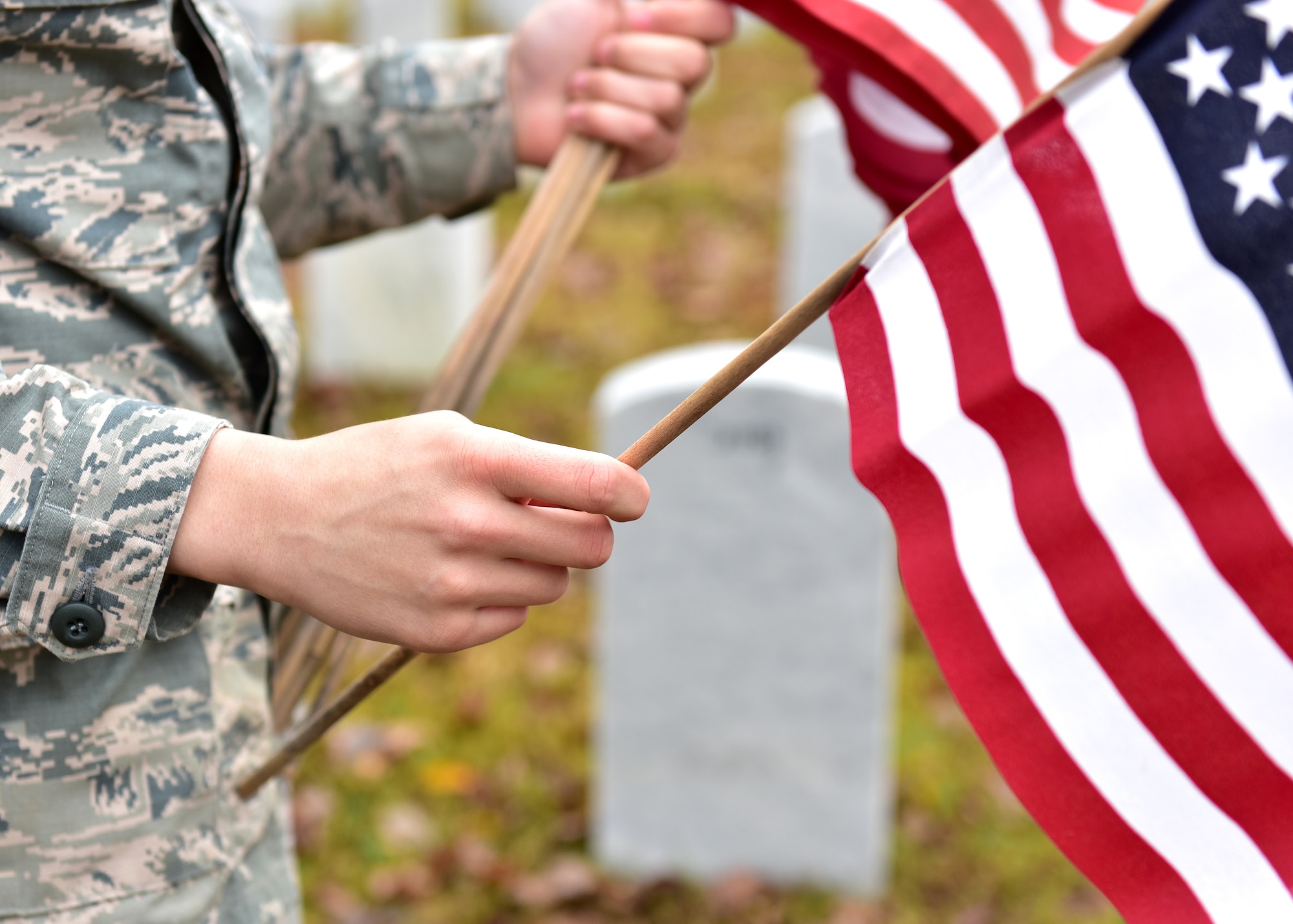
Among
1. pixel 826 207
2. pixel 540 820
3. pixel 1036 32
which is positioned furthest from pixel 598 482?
pixel 826 207

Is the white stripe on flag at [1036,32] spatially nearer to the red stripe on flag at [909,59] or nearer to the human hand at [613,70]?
the red stripe on flag at [909,59]

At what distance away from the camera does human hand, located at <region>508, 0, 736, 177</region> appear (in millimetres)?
1363

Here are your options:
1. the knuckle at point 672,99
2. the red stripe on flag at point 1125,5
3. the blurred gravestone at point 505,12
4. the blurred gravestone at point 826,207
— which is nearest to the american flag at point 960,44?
the red stripe on flag at point 1125,5

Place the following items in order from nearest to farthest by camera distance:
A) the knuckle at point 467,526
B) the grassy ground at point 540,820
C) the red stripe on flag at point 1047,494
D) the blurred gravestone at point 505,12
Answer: the knuckle at point 467,526
the red stripe on flag at point 1047,494
the grassy ground at point 540,820
the blurred gravestone at point 505,12

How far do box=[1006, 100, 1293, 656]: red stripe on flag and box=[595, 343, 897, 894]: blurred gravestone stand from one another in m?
1.16

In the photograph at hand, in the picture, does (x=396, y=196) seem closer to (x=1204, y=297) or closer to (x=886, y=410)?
(x=886, y=410)

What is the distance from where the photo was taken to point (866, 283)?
3.34 ft

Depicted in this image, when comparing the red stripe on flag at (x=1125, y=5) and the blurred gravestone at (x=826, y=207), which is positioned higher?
the red stripe on flag at (x=1125, y=5)

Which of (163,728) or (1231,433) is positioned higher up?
(1231,433)

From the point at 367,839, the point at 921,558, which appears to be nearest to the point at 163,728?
the point at 921,558

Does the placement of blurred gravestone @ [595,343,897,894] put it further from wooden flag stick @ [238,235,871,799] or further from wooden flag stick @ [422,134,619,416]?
wooden flag stick @ [238,235,871,799]

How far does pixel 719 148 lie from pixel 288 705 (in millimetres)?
5621

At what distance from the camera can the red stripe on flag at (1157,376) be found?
0.95 m

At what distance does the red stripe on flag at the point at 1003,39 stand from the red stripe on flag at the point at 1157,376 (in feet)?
1.08
